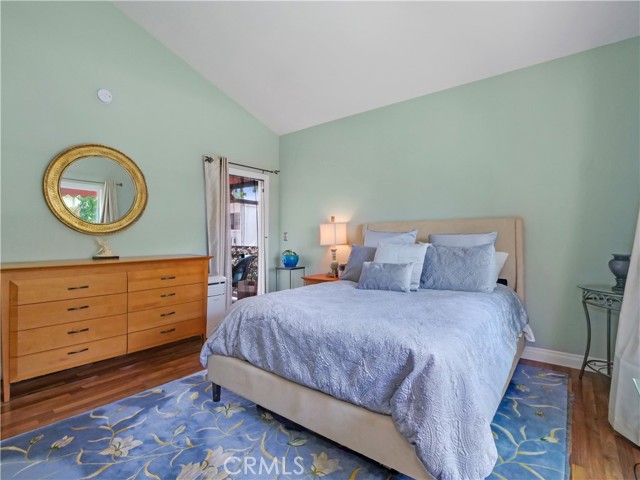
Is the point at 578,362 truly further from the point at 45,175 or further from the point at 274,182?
the point at 45,175

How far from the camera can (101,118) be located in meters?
3.05

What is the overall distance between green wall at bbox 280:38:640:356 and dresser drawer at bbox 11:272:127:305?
2.79m

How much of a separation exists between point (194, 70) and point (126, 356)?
3283 millimetres

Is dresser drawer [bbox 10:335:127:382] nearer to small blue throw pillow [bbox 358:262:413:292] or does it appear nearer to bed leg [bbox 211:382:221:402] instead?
bed leg [bbox 211:382:221:402]

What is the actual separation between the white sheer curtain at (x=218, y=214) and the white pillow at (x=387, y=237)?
181 cm

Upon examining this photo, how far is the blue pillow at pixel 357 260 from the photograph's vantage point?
3.06m

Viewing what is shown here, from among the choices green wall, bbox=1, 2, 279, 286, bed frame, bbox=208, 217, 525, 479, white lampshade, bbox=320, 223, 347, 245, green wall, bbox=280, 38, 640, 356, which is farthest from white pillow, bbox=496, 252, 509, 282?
green wall, bbox=1, 2, 279, 286

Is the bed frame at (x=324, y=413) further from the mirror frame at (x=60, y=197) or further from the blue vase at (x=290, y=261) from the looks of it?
the blue vase at (x=290, y=261)

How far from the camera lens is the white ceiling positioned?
2.44 m

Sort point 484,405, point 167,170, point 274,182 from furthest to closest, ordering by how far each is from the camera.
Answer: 1. point 274,182
2. point 167,170
3. point 484,405

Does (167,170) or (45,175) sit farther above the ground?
(167,170)

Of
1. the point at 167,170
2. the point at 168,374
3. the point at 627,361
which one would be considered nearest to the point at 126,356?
the point at 168,374

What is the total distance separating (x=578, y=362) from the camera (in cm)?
263

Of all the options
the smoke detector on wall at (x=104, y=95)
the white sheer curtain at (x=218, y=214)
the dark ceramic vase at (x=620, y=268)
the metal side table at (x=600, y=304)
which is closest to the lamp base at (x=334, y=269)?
the white sheer curtain at (x=218, y=214)
